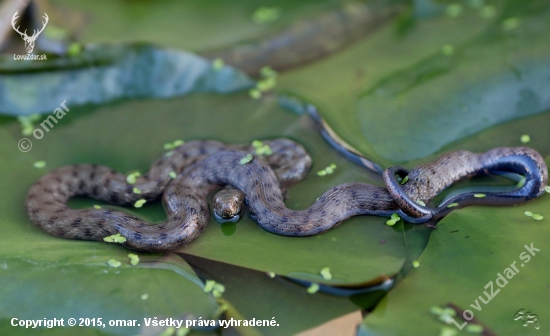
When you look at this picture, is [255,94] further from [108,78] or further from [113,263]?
[113,263]

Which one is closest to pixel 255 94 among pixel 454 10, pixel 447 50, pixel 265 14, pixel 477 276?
pixel 265 14

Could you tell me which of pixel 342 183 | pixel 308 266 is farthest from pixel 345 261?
pixel 342 183

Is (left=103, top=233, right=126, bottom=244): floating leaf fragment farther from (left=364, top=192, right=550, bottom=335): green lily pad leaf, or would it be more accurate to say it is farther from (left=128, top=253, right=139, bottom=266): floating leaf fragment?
(left=364, top=192, right=550, bottom=335): green lily pad leaf

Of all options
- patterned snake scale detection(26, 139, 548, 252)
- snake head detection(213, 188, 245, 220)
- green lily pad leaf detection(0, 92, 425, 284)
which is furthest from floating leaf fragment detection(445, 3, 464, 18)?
snake head detection(213, 188, 245, 220)

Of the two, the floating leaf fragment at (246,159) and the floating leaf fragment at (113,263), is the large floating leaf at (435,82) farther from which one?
the floating leaf fragment at (113,263)

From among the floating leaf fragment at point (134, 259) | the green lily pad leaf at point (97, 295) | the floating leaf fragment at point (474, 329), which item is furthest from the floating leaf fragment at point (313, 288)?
the floating leaf fragment at point (134, 259)
